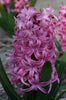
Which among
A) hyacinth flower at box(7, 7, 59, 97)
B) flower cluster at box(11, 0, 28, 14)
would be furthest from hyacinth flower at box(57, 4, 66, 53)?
flower cluster at box(11, 0, 28, 14)

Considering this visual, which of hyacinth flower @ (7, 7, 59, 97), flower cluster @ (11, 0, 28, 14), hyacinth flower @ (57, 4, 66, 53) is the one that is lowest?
flower cluster @ (11, 0, 28, 14)

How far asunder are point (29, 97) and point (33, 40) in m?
0.28

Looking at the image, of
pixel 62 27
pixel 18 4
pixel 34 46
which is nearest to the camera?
pixel 34 46

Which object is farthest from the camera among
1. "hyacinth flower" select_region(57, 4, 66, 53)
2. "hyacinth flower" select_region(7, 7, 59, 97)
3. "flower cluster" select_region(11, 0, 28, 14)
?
"flower cluster" select_region(11, 0, 28, 14)

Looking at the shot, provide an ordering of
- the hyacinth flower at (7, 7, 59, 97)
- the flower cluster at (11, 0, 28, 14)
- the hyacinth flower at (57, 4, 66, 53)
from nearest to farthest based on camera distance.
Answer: the hyacinth flower at (7, 7, 59, 97), the hyacinth flower at (57, 4, 66, 53), the flower cluster at (11, 0, 28, 14)

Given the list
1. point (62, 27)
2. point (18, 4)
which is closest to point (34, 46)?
point (62, 27)

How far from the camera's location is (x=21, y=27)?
3.06ft

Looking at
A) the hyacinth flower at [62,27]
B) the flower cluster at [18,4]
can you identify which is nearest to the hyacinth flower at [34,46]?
the hyacinth flower at [62,27]

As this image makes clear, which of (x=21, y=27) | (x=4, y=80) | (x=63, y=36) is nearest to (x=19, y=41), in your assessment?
(x=21, y=27)

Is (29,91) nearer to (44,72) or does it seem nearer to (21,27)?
(44,72)

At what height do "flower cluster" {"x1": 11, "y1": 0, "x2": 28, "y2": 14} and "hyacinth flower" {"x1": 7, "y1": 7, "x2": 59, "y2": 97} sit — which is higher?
"hyacinth flower" {"x1": 7, "y1": 7, "x2": 59, "y2": 97}

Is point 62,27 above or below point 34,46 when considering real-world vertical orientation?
below

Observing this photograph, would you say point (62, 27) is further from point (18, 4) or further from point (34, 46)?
point (18, 4)

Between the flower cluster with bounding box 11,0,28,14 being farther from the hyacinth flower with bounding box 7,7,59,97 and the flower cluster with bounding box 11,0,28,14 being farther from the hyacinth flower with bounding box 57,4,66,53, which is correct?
the hyacinth flower with bounding box 7,7,59,97
